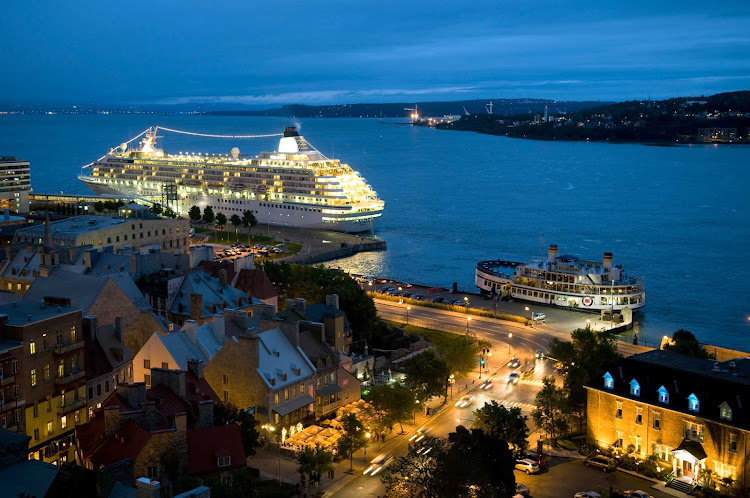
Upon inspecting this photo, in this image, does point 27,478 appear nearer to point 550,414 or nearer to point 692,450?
point 550,414

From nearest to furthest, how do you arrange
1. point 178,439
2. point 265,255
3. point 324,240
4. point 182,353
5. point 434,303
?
point 178,439 → point 182,353 → point 434,303 → point 265,255 → point 324,240

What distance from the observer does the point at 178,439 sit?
1827 cm

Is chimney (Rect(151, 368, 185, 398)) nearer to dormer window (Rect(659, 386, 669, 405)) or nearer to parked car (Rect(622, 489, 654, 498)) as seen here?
parked car (Rect(622, 489, 654, 498))

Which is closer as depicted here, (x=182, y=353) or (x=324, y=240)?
(x=182, y=353)

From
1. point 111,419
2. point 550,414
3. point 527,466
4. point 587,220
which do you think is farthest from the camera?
point 587,220

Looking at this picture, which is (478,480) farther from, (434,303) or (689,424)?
(434,303)

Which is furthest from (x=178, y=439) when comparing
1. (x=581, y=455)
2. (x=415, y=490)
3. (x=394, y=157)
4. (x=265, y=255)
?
(x=394, y=157)

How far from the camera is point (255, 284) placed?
118 feet

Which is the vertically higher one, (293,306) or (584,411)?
(293,306)

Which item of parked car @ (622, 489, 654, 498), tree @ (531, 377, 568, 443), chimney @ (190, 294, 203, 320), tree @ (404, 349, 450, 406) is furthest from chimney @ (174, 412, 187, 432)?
chimney @ (190, 294, 203, 320)

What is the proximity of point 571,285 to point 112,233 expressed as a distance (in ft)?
88.5

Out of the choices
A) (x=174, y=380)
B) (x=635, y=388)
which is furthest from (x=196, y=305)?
(x=635, y=388)

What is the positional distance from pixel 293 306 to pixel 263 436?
7394 millimetres

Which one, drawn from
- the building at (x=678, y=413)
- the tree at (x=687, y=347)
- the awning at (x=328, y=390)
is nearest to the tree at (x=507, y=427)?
the building at (x=678, y=413)
